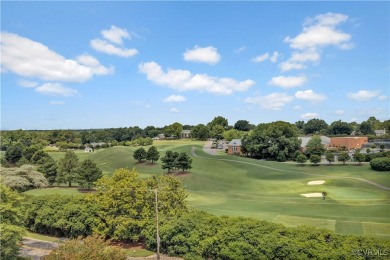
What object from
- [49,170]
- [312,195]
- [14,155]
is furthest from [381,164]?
[14,155]

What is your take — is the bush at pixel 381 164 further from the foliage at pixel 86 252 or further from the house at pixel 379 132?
the house at pixel 379 132

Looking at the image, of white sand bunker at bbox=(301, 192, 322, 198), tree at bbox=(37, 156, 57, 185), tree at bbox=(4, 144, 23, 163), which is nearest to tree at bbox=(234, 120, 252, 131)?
tree at bbox=(4, 144, 23, 163)

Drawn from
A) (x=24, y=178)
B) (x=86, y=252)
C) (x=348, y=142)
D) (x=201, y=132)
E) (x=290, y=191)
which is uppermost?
(x=201, y=132)

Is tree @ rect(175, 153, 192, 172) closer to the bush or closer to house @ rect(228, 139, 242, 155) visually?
the bush

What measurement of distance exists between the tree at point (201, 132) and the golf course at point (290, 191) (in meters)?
58.8

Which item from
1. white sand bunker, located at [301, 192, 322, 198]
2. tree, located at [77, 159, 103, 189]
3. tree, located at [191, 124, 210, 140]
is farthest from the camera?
tree, located at [191, 124, 210, 140]

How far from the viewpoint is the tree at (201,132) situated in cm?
14925

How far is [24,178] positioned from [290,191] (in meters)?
44.5

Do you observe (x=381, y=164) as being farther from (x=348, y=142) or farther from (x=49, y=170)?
(x=49, y=170)

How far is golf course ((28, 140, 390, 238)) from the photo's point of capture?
37.4 m

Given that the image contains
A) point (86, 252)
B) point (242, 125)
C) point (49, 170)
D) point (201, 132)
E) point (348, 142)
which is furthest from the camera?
point (242, 125)

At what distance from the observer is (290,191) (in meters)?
57.1

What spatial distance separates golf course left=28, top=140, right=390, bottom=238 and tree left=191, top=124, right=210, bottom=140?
5879 centimetres

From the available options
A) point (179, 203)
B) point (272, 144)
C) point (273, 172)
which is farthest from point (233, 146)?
point (179, 203)
